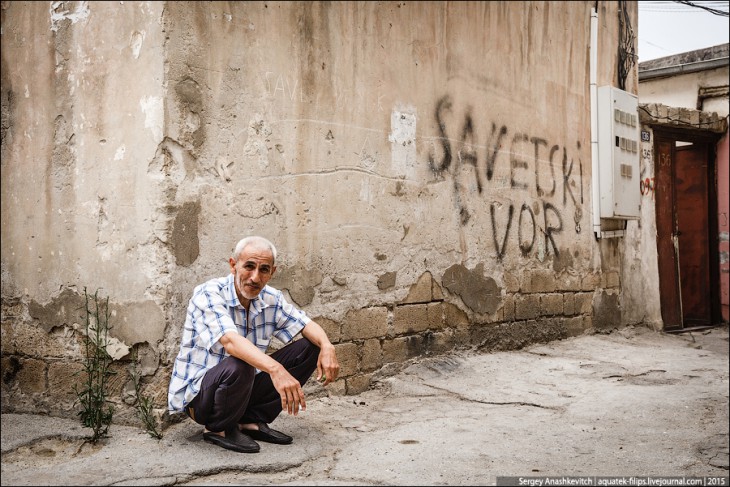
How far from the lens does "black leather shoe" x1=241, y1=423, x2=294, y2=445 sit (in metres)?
3.37

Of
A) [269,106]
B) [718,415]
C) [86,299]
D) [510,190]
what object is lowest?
[718,415]

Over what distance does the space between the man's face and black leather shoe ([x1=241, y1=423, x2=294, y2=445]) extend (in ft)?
2.05

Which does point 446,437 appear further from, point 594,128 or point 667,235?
point 667,235

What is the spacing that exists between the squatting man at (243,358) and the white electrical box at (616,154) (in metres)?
4.36

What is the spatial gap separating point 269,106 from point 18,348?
6.27 ft

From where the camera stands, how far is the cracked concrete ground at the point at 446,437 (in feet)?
9.92

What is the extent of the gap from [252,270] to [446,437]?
1297 mm

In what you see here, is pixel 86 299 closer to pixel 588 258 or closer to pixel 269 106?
pixel 269 106

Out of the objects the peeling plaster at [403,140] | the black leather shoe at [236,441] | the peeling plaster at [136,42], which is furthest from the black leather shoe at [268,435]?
the peeling plaster at [403,140]

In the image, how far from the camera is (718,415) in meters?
4.21

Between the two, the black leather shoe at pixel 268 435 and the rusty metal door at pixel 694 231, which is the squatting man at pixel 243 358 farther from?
the rusty metal door at pixel 694 231

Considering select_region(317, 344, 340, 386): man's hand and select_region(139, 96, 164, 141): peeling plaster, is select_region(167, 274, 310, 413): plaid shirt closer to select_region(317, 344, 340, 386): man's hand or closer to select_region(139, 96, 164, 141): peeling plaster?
select_region(317, 344, 340, 386): man's hand

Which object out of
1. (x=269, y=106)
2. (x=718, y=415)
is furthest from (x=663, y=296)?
(x=269, y=106)

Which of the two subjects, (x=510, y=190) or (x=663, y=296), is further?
(x=663, y=296)
